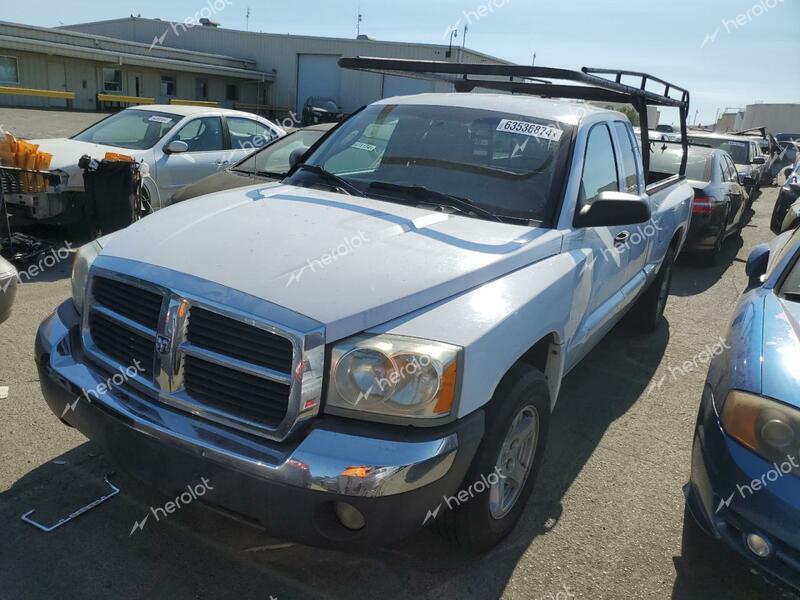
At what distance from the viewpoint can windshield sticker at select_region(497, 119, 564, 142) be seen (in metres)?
3.45

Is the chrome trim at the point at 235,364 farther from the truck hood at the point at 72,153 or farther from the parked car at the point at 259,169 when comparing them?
the truck hood at the point at 72,153

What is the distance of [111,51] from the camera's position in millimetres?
31000

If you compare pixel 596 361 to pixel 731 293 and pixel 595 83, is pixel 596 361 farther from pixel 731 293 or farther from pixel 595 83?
pixel 731 293

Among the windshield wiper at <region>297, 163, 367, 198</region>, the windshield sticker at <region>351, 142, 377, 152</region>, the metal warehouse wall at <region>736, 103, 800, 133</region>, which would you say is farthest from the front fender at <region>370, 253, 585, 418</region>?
the metal warehouse wall at <region>736, 103, 800, 133</region>

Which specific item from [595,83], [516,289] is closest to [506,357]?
[516,289]

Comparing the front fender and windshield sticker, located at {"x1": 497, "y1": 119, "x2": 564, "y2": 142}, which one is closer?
the front fender

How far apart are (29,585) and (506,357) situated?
6.70ft

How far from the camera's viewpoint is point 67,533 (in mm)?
2719

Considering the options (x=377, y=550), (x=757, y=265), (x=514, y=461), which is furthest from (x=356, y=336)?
(x=757, y=265)

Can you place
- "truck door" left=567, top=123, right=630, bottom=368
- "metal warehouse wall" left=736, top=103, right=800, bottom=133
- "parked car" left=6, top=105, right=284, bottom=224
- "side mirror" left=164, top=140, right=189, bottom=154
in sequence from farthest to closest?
"metal warehouse wall" left=736, top=103, right=800, bottom=133 < "side mirror" left=164, top=140, right=189, bottom=154 < "parked car" left=6, top=105, right=284, bottom=224 < "truck door" left=567, top=123, right=630, bottom=368

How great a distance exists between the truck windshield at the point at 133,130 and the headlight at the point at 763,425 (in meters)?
7.64

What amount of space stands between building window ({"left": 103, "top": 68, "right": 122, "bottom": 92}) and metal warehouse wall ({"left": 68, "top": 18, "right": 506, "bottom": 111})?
1057 centimetres

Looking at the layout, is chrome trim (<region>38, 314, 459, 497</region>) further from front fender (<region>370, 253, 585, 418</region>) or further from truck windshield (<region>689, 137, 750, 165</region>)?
truck windshield (<region>689, 137, 750, 165</region>)

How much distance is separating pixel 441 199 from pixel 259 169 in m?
4.44
